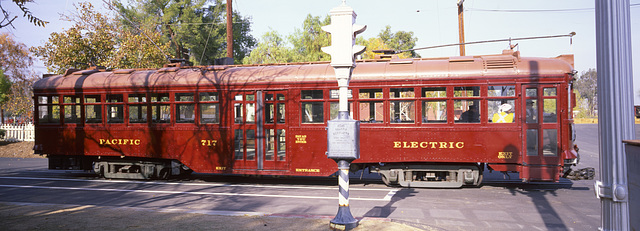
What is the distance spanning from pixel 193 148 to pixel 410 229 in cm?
801

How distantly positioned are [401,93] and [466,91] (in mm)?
1612

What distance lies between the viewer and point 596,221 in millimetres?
8195

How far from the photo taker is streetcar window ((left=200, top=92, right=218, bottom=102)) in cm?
1325

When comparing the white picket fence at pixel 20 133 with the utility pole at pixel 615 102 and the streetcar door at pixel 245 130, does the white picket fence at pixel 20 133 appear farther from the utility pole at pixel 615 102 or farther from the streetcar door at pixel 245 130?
the utility pole at pixel 615 102

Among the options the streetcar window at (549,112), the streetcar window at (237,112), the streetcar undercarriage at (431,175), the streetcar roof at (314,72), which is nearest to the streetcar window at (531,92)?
the streetcar window at (549,112)

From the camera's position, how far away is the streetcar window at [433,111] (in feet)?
38.2

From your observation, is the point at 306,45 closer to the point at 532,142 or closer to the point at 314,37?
the point at 314,37

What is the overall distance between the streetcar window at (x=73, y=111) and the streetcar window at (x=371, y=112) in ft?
29.8

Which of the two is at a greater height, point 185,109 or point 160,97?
point 160,97

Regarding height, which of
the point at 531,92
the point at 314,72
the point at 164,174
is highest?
the point at 314,72

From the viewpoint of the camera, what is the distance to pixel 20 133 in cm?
2909

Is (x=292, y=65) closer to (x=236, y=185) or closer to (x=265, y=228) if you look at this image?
(x=236, y=185)

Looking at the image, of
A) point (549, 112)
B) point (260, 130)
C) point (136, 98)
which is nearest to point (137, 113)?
point (136, 98)

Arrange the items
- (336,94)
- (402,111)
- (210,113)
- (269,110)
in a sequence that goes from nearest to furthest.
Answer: (402,111) < (336,94) < (269,110) < (210,113)
